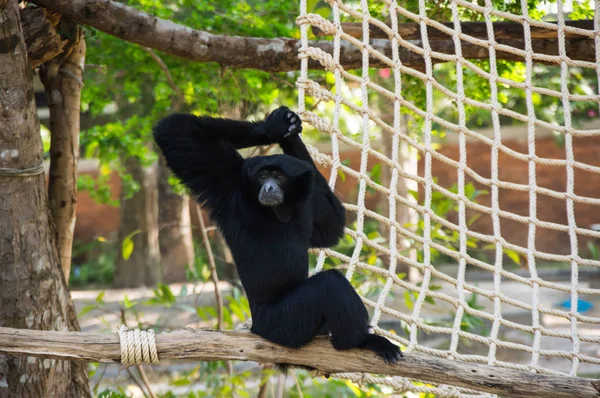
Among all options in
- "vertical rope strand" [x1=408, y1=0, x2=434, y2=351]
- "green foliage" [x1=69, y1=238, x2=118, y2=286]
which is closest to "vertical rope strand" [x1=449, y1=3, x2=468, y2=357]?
"vertical rope strand" [x1=408, y1=0, x2=434, y2=351]

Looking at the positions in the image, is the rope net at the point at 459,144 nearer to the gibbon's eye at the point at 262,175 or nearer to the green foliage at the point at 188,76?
the green foliage at the point at 188,76

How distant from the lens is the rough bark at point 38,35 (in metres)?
3.81

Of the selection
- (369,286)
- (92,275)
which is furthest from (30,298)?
(92,275)

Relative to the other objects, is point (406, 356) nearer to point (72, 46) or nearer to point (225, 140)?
point (225, 140)

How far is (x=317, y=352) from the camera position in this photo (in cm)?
299

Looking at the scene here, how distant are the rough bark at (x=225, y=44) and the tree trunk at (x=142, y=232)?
6.31 m

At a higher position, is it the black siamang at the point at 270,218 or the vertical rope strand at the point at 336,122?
the vertical rope strand at the point at 336,122

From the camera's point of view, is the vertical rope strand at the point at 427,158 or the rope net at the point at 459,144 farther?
the vertical rope strand at the point at 427,158

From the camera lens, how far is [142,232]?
35.6ft

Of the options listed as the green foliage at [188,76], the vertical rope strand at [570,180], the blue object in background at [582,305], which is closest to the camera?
the vertical rope strand at [570,180]

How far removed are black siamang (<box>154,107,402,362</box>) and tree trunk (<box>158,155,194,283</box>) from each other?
22.0 ft

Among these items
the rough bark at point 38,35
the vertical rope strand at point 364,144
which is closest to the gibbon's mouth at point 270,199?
the vertical rope strand at point 364,144

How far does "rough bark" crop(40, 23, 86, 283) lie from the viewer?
173 inches

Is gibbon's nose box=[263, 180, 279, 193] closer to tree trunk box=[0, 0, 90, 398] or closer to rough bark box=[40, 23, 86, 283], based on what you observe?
tree trunk box=[0, 0, 90, 398]
